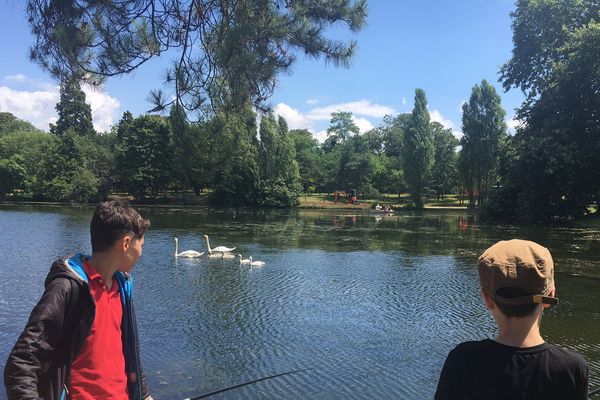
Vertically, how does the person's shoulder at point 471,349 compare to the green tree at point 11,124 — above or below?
below

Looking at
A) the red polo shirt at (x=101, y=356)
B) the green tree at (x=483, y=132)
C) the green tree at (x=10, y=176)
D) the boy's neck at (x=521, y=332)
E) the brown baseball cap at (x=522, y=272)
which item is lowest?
the red polo shirt at (x=101, y=356)

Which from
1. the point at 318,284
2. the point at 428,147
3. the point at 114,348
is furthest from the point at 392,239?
the point at 428,147

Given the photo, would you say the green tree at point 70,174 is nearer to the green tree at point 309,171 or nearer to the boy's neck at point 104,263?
the green tree at point 309,171

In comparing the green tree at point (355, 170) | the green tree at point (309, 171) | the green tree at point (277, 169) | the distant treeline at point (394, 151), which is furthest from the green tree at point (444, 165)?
the green tree at point (277, 169)

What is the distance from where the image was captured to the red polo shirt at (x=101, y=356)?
209cm

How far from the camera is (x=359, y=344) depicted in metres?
7.56

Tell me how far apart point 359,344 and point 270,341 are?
1.41m

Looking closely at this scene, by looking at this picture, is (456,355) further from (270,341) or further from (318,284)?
(318,284)

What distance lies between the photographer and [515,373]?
1.61 m

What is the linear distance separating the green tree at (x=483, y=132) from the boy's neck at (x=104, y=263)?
4923 cm

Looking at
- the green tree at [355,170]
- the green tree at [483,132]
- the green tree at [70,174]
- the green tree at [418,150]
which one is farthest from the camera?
the green tree at [355,170]

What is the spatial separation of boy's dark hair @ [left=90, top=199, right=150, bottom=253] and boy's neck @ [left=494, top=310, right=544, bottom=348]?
1.63m

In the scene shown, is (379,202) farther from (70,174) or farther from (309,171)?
(70,174)

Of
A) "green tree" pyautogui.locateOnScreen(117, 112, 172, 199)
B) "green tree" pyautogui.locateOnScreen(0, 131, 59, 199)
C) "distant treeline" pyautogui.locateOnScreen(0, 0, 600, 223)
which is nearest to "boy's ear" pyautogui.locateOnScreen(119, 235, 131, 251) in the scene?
"distant treeline" pyautogui.locateOnScreen(0, 0, 600, 223)
